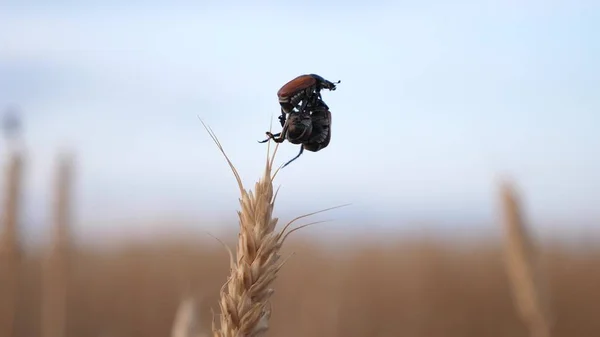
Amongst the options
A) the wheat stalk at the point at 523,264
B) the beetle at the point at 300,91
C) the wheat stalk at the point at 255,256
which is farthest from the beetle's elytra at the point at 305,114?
the wheat stalk at the point at 523,264

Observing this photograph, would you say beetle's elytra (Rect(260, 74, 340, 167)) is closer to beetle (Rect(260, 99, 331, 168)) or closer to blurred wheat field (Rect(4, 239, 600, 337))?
beetle (Rect(260, 99, 331, 168))

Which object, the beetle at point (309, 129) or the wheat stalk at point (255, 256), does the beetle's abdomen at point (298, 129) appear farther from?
the wheat stalk at point (255, 256)

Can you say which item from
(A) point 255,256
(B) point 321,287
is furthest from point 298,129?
(B) point 321,287

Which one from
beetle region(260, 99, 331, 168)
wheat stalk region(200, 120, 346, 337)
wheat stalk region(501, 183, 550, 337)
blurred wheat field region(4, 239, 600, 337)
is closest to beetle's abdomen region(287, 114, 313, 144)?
beetle region(260, 99, 331, 168)

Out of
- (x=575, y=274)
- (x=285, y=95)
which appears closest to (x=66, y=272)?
(x=285, y=95)

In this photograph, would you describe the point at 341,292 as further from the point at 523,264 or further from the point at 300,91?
the point at 300,91

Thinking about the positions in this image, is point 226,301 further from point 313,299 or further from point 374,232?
point 374,232
